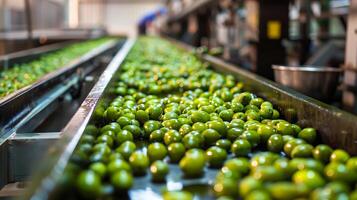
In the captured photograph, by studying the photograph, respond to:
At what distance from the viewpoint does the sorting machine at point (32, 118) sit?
2.32 meters

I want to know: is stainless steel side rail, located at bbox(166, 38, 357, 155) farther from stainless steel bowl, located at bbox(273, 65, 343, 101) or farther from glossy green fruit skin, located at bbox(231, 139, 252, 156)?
stainless steel bowl, located at bbox(273, 65, 343, 101)

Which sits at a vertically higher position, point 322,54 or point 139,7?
point 139,7

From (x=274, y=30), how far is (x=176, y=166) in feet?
17.3

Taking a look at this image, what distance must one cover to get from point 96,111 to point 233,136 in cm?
77

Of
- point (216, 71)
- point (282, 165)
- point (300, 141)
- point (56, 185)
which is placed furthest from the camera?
point (216, 71)

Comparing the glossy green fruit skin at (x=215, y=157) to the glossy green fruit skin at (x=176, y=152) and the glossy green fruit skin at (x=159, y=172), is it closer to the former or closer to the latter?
the glossy green fruit skin at (x=176, y=152)

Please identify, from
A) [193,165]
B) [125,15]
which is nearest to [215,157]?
[193,165]

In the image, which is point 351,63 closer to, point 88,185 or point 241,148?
point 241,148

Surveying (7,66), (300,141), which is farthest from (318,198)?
(7,66)

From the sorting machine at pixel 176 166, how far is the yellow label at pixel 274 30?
3.65 m

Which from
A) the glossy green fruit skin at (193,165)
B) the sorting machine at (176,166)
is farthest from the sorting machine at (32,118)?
the glossy green fruit skin at (193,165)

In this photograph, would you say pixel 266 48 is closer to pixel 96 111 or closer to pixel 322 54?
pixel 322 54

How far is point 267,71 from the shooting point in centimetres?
688

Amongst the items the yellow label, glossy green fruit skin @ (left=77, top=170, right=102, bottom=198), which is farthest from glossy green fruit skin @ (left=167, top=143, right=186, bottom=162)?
the yellow label
